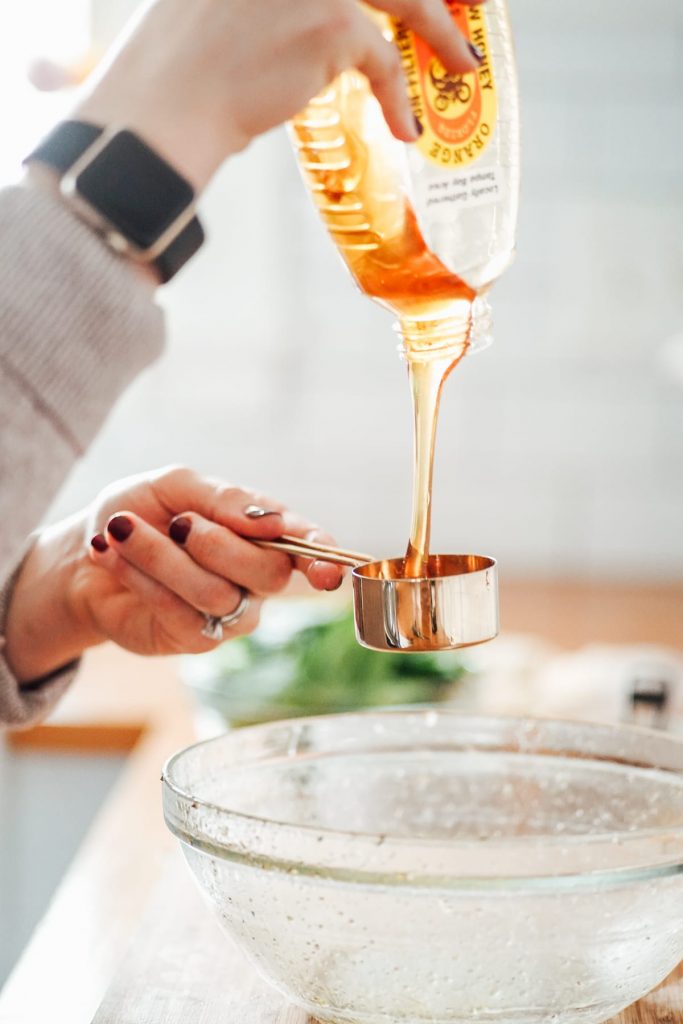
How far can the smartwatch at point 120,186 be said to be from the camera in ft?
1.84

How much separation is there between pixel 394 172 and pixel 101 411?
186 mm

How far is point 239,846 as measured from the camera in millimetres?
568

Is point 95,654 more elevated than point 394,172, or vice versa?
point 394,172

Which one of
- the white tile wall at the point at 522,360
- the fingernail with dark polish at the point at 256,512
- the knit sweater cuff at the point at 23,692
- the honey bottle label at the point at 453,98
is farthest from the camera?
the white tile wall at the point at 522,360

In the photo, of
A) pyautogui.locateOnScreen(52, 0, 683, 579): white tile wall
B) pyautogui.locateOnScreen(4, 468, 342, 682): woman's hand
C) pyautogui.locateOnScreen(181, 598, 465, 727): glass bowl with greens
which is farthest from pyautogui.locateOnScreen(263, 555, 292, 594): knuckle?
pyautogui.locateOnScreen(52, 0, 683, 579): white tile wall

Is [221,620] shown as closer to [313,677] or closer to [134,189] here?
[134,189]

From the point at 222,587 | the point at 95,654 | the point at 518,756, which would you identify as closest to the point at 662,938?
the point at 518,756

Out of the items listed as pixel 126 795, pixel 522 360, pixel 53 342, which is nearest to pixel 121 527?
pixel 53 342

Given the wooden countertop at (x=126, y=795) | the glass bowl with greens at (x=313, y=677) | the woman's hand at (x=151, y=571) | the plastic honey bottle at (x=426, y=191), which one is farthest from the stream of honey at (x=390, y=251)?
the glass bowl with greens at (x=313, y=677)

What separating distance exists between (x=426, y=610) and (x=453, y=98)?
25 cm

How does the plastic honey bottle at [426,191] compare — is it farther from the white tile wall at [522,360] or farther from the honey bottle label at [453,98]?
the white tile wall at [522,360]

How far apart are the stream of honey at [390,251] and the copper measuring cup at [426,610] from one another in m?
0.03

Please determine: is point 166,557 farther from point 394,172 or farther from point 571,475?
point 571,475

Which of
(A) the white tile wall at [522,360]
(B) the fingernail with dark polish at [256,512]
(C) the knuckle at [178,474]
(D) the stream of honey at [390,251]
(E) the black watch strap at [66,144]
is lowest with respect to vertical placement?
(A) the white tile wall at [522,360]
